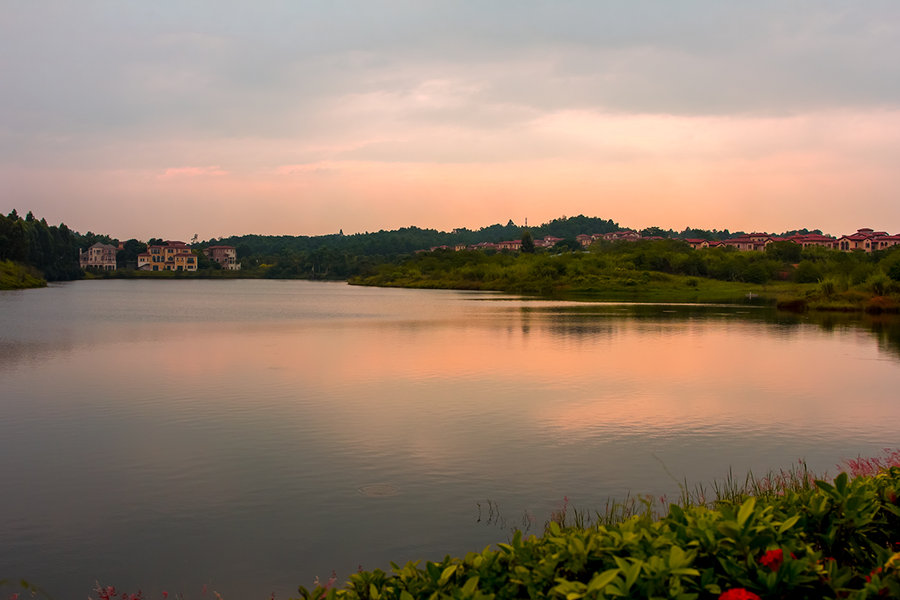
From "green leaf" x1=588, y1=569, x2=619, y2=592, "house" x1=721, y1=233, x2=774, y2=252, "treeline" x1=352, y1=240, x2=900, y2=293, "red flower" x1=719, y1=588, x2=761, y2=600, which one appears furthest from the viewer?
"house" x1=721, y1=233, x2=774, y2=252

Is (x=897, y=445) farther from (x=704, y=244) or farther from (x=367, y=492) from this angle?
(x=704, y=244)

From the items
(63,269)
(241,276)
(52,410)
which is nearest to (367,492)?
(52,410)

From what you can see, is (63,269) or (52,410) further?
(63,269)

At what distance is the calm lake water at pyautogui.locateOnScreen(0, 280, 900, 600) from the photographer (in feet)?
32.9

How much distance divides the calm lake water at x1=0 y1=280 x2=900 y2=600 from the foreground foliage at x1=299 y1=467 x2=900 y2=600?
14.0ft

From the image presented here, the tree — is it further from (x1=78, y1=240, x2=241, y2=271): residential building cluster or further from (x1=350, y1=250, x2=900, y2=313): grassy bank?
(x1=78, y1=240, x2=241, y2=271): residential building cluster

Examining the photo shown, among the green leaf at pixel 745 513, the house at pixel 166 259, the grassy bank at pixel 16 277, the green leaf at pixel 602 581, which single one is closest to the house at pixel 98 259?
the house at pixel 166 259

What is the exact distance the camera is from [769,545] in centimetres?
522

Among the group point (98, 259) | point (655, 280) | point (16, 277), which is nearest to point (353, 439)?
point (655, 280)

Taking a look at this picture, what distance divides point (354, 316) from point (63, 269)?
11762cm

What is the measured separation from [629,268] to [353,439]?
105924 mm

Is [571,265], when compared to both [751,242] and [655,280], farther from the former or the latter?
[751,242]

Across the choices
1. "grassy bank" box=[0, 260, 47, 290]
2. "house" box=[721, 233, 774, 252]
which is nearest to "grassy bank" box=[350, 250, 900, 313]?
"house" box=[721, 233, 774, 252]

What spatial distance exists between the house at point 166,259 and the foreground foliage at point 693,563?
195 m
